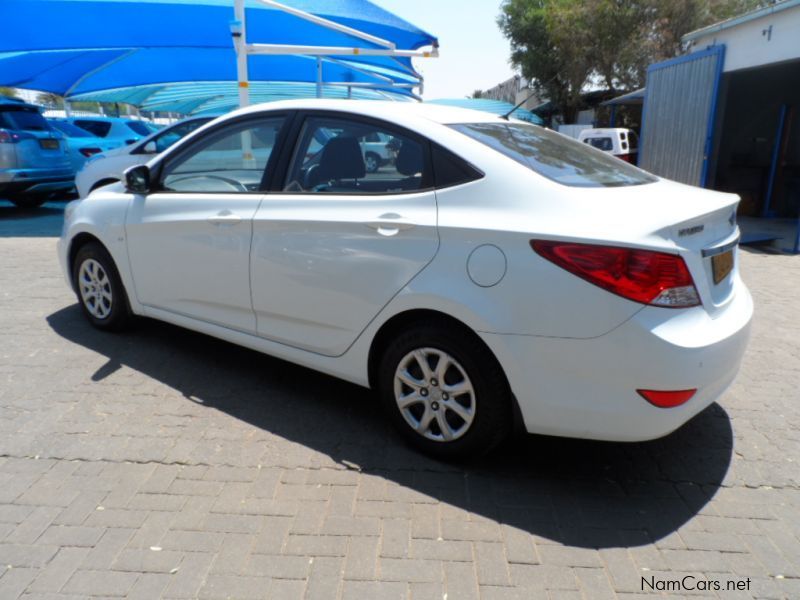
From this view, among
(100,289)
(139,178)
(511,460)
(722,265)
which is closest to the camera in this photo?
(722,265)

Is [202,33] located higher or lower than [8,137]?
higher

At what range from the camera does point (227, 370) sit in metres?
4.24

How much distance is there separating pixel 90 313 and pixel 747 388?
15.4ft

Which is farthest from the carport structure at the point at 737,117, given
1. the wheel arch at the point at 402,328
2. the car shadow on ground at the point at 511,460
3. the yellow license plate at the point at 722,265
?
the wheel arch at the point at 402,328

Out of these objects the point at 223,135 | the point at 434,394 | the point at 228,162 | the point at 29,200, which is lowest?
the point at 29,200

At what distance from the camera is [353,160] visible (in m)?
3.45

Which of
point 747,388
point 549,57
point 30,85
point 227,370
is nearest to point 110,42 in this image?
point 30,85

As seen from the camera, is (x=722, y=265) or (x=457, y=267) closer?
(x=457, y=267)

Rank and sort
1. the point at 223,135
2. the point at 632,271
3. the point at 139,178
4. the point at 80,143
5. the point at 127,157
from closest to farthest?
the point at 632,271
the point at 223,135
the point at 139,178
the point at 127,157
the point at 80,143

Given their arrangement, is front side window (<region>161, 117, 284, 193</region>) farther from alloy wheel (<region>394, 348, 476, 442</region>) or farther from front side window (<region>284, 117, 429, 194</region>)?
alloy wheel (<region>394, 348, 476, 442</region>)

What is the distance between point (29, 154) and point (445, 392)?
10505mm

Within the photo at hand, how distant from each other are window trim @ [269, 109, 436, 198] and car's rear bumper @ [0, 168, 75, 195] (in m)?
8.98

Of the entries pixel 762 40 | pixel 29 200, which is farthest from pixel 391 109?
pixel 29 200

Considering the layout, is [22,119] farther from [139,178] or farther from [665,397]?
[665,397]
